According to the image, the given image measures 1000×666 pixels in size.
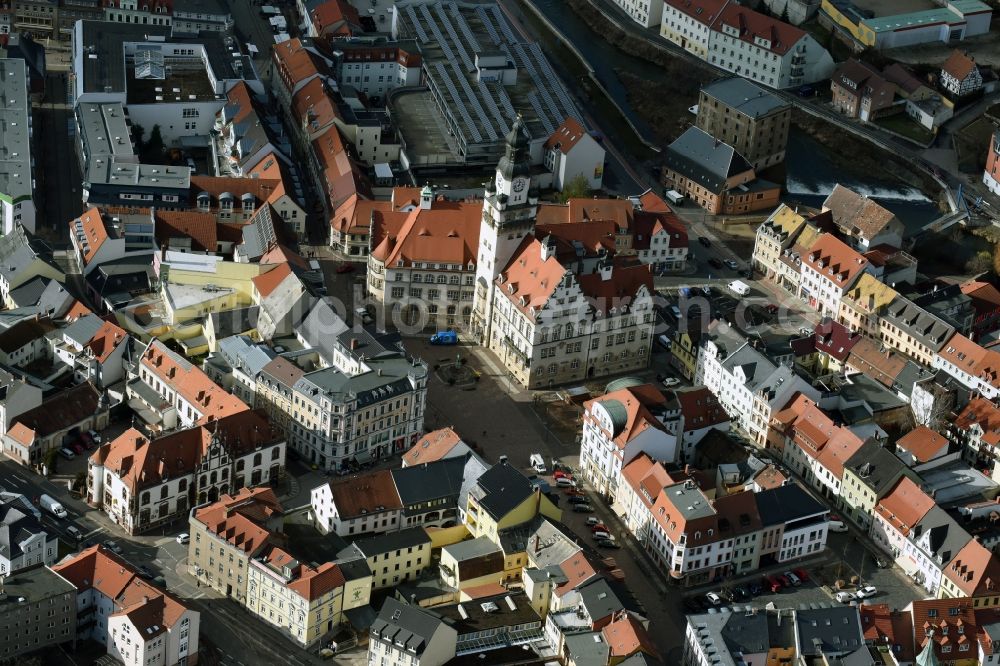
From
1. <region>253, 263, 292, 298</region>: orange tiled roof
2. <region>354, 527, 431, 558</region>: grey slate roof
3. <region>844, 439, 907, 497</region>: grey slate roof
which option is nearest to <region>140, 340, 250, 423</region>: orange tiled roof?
<region>253, 263, 292, 298</region>: orange tiled roof

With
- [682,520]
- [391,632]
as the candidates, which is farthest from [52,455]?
[682,520]

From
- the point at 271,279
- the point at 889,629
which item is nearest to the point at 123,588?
the point at 271,279

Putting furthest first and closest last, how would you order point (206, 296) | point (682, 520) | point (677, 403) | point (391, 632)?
point (206, 296)
point (677, 403)
point (682, 520)
point (391, 632)

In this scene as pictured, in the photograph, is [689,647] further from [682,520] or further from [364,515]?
[364,515]

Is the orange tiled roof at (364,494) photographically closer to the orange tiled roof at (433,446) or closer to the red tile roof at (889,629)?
the orange tiled roof at (433,446)

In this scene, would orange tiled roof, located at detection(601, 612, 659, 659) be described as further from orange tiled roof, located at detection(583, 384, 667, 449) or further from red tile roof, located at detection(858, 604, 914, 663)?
orange tiled roof, located at detection(583, 384, 667, 449)

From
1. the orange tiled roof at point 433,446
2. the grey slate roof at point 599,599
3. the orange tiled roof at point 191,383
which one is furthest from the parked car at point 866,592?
the orange tiled roof at point 191,383
